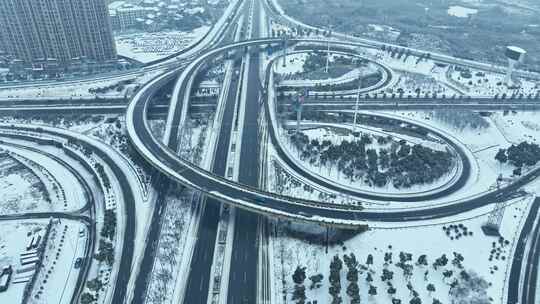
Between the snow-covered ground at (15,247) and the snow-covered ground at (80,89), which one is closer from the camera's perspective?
the snow-covered ground at (15,247)

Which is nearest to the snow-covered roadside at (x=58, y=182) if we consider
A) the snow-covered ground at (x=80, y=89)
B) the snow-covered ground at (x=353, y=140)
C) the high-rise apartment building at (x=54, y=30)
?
the snow-covered ground at (x=80, y=89)

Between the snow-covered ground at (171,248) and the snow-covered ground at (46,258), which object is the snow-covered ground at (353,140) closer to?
the snow-covered ground at (171,248)

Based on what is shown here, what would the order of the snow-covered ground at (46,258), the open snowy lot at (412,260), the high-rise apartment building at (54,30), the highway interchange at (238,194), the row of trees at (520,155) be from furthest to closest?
1. the high-rise apartment building at (54,30)
2. the row of trees at (520,155)
3. the highway interchange at (238,194)
4. the open snowy lot at (412,260)
5. the snow-covered ground at (46,258)

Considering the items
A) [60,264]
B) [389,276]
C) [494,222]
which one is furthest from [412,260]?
[60,264]

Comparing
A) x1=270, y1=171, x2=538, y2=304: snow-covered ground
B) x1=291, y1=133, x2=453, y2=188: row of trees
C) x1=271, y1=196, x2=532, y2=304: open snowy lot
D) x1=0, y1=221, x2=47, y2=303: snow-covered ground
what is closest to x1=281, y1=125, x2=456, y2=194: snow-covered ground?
x1=291, y1=133, x2=453, y2=188: row of trees

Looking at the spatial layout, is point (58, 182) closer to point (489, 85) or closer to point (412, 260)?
point (412, 260)

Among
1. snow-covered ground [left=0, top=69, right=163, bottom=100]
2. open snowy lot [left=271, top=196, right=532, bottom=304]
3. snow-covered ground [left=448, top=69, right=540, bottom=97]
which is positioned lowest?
open snowy lot [left=271, top=196, right=532, bottom=304]

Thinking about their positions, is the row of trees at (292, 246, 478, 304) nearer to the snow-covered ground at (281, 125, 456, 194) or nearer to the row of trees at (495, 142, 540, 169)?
the snow-covered ground at (281, 125, 456, 194)

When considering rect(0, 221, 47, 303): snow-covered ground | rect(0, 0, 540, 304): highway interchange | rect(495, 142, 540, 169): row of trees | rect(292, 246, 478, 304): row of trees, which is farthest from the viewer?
rect(495, 142, 540, 169): row of trees
